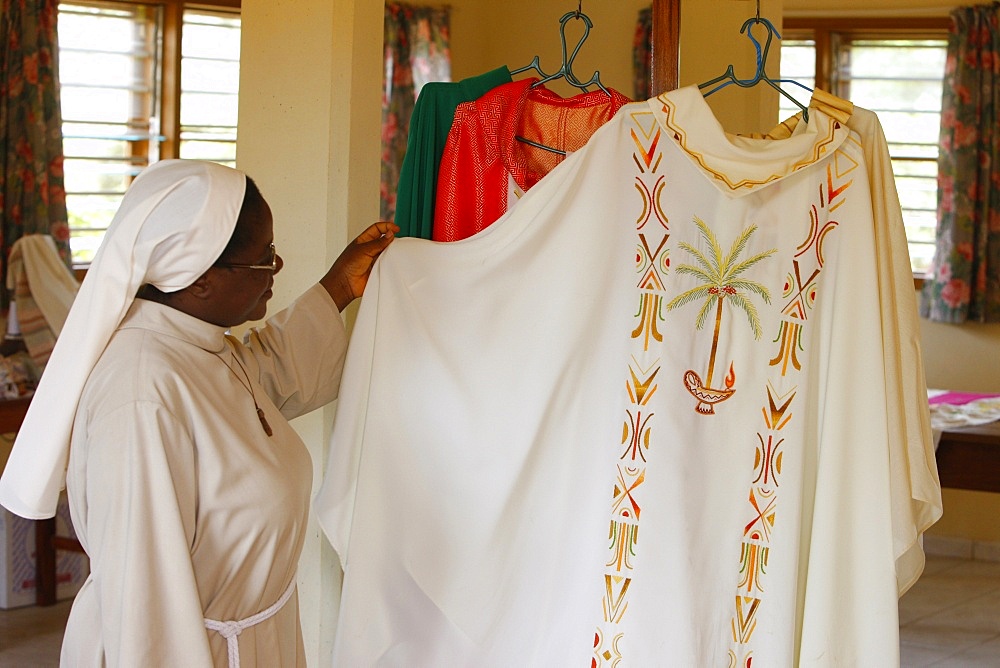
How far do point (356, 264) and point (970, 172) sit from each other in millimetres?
4022

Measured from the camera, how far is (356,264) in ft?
6.75

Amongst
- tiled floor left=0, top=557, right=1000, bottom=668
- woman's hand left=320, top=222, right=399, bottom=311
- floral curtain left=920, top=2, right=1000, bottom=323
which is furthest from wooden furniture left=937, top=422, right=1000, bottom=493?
woman's hand left=320, top=222, right=399, bottom=311

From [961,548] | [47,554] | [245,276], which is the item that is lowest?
[961,548]

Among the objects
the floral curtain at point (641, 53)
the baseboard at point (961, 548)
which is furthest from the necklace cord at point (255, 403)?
the baseboard at point (961, 548)

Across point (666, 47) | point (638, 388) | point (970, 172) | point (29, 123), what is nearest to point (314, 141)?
point (666, 47)

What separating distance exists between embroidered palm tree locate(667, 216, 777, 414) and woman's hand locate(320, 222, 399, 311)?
540mm

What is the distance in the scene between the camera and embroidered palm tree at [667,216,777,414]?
183 cm

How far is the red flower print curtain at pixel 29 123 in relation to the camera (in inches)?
175

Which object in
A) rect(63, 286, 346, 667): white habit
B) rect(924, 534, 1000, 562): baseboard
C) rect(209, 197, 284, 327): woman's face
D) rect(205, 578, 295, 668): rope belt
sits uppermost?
rect(209, 197, 284, 327): woman's face

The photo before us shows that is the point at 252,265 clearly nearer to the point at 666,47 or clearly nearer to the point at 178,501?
the point at 178,501

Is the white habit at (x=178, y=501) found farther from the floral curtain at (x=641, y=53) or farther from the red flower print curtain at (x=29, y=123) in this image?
the floral curtain at (x=641, y=53)

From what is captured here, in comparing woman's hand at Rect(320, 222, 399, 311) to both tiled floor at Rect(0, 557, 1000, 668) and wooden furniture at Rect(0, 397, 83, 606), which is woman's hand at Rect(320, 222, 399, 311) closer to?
tiled floor at Rect(0, 557, 1000, 668)

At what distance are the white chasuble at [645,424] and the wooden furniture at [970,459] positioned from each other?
2084mm

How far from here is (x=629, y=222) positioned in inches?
74.0
